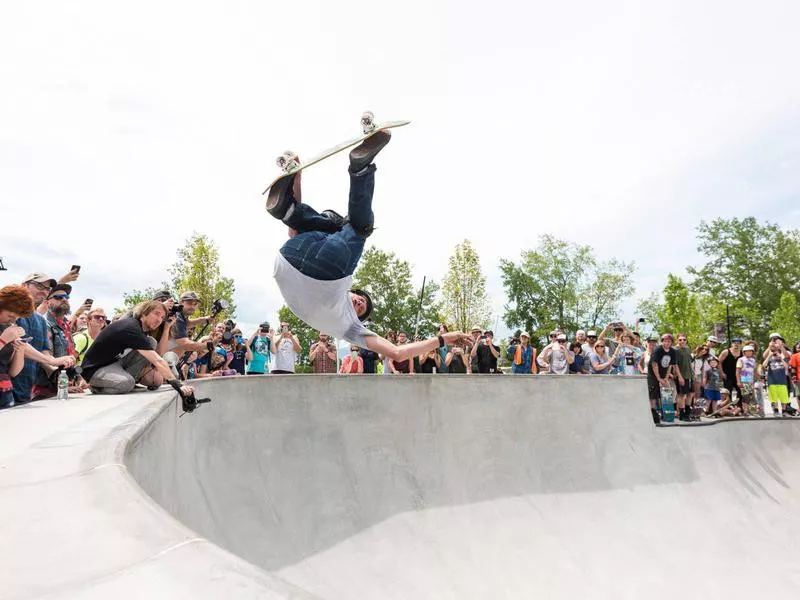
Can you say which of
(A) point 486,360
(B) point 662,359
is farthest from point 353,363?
(B) point 662,359

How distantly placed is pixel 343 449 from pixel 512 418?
234 centimetres

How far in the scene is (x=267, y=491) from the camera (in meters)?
4.66

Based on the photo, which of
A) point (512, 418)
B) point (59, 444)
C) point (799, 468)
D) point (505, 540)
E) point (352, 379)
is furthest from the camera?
point (799, 468)

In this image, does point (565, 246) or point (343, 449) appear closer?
point (343, 449)

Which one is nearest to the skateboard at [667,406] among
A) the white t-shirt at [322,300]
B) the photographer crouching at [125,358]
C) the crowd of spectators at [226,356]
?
the crowd of spectators at [226,356]

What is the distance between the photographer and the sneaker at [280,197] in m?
4.30

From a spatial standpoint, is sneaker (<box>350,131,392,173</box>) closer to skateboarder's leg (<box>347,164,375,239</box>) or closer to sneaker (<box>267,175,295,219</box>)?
skateboarder's leg (<box>347,164,375,239</box>)

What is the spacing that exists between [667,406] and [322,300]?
8203 millimetres

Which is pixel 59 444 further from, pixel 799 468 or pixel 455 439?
pixel 799 468

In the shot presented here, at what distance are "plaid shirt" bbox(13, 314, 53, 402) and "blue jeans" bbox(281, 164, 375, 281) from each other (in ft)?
7.75

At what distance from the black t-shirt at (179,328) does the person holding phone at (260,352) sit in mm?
3078

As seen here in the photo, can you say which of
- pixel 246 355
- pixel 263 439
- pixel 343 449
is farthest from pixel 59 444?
pixel 246 355

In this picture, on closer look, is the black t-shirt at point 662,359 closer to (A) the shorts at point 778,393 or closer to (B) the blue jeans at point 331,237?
(A) the shorts at point 778,393

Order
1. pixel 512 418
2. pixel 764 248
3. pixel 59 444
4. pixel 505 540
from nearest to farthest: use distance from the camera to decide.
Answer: pixel 59 444 → pixel 505 540 → pixel 512 418 → pixel 764 248
